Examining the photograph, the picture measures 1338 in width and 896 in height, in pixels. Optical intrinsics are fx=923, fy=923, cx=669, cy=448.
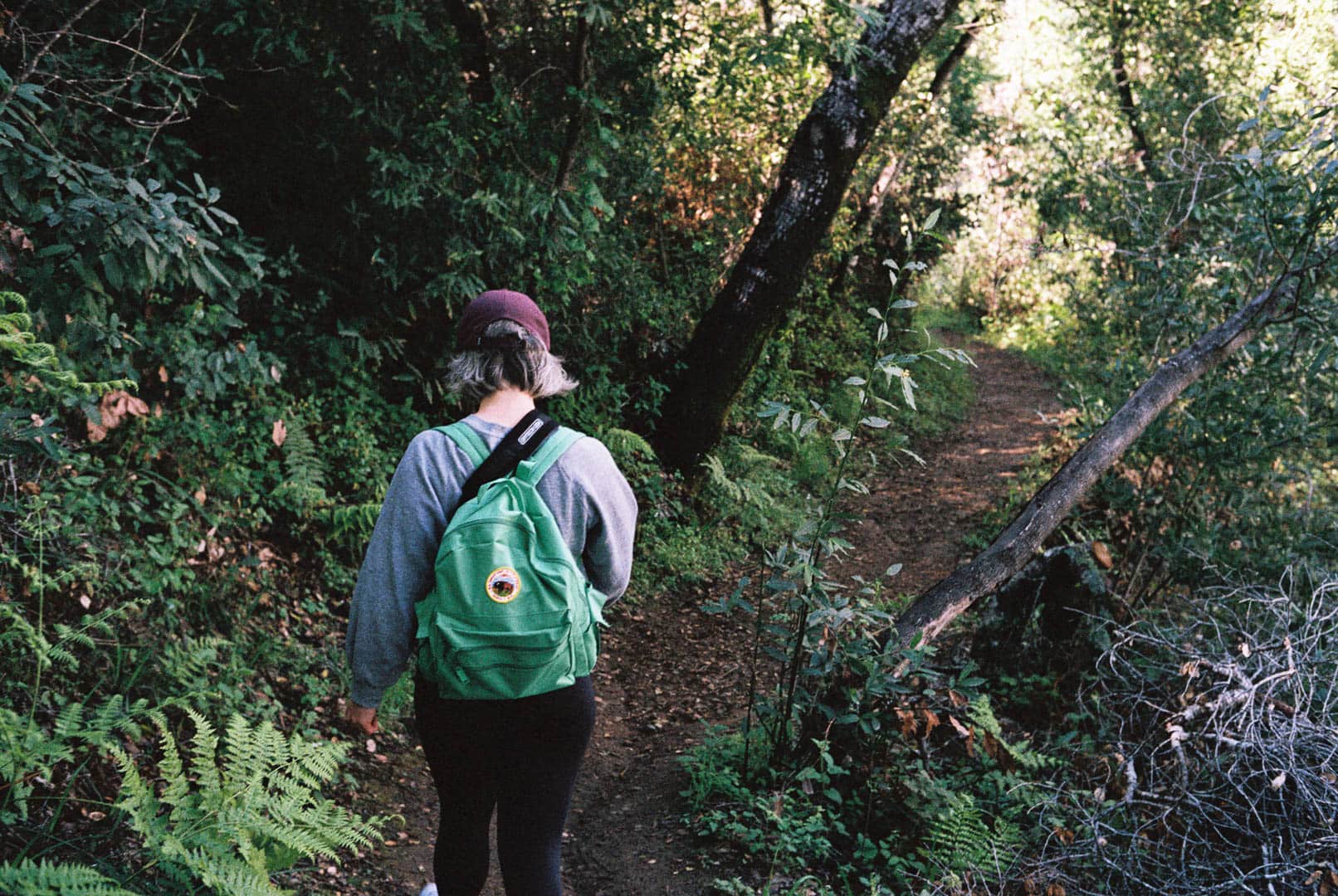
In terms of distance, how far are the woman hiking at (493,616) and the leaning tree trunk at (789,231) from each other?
5.47 meters

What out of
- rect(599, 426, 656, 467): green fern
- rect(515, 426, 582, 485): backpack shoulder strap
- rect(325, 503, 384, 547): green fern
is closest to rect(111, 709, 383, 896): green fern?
rect(515, 426, 582, 485): backpack shoulder strap

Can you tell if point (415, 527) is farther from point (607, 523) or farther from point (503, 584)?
point (607, 523)

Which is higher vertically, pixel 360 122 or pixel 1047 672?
pixel 360 122

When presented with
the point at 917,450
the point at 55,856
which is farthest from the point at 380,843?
the point at 917,450

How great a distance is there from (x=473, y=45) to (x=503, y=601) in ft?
15.6

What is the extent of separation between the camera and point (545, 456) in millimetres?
2475

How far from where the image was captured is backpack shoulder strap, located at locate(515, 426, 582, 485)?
2.43 metres

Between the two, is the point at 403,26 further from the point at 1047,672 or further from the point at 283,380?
the point at 1047,672

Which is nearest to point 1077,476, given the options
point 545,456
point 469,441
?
point 545,456

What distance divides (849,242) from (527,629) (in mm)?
10674

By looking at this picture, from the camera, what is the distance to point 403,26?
5461 mm


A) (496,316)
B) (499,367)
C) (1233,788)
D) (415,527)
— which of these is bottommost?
(1233,788)

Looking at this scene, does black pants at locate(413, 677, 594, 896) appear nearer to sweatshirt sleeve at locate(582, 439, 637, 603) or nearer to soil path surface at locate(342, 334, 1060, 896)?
sweatshirt sleeve at locate(582, 439, 637, 603)

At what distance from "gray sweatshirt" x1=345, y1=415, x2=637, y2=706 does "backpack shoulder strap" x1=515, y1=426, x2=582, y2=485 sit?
0.07 ft
